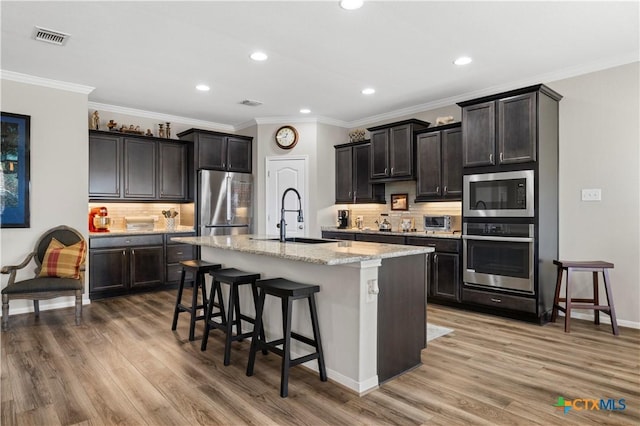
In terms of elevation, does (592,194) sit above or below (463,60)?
below

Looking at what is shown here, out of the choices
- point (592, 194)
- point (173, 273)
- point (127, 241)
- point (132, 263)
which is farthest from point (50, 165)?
point (592, 194)

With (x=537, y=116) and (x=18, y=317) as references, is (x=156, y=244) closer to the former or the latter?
(x=18, y=317)

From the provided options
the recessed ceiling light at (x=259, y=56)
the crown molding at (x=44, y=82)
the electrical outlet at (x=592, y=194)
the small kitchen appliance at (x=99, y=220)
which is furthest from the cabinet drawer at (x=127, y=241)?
the electrical outlet at (x=592, y=194)

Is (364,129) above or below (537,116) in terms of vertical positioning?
above

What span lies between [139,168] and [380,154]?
3.55 m

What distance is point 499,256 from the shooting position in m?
4.36

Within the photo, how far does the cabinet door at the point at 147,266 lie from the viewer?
554cm

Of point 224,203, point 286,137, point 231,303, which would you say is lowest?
point 231,303

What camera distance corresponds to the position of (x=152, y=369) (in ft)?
9.62

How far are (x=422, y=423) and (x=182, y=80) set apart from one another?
4.28 m

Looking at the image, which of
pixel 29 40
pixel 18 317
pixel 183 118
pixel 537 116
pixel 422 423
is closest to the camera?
pixel 422 423

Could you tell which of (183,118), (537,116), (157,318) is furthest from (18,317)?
(537,116)

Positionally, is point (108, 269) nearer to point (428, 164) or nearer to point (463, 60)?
point (428, 164)

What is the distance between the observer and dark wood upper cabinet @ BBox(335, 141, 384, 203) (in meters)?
6.27
